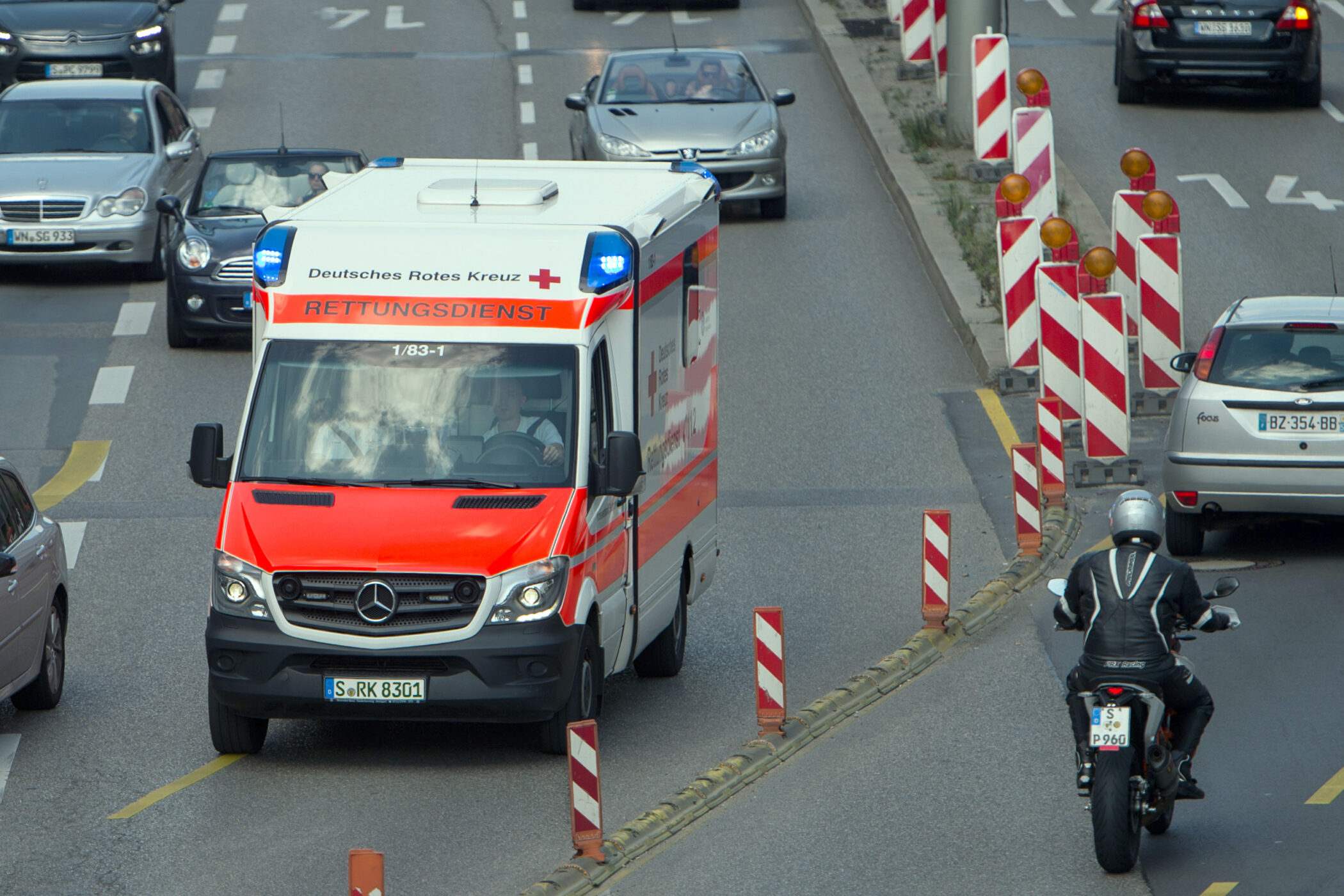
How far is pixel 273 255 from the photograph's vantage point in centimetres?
1117

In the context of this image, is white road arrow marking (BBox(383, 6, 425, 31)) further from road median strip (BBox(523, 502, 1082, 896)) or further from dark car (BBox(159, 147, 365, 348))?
road median strip (BBox(523, 502, 1082, 896))

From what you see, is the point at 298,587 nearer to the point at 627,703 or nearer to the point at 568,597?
the point at 568,597

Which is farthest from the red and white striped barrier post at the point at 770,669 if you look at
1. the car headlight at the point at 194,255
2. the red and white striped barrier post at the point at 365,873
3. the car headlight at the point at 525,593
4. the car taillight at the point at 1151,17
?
the car taillight at the point at 1151,17

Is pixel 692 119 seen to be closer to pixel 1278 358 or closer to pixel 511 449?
pixel 1278 358

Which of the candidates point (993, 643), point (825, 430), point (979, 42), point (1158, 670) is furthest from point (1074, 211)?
point (1158, 670)

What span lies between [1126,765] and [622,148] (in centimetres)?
1658

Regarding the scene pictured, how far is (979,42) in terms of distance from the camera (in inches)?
945

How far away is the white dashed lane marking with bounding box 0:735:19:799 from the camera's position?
1068cm

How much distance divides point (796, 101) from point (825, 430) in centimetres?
1392

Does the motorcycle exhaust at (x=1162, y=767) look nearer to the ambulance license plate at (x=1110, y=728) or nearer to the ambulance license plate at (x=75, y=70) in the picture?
the ambulance license plate at (x=1110, y=728)

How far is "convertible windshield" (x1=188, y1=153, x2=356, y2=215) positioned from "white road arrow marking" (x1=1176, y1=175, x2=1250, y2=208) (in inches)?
397

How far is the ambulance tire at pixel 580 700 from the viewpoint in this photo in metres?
10.6

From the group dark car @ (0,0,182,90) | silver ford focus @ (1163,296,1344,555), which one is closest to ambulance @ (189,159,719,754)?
silver ford focus @ (1163,296,1344,555)

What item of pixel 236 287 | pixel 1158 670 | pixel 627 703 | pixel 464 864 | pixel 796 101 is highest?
pixel 1158 670
